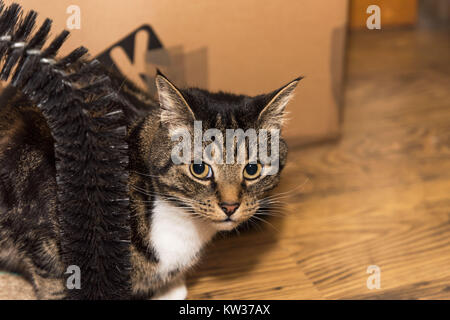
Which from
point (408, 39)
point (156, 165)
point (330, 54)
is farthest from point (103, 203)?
point (408, 39)

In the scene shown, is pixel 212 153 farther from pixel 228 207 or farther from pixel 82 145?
pixel 82 145

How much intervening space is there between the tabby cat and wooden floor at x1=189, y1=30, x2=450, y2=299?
259 millimetres

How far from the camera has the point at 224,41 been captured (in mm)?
1435

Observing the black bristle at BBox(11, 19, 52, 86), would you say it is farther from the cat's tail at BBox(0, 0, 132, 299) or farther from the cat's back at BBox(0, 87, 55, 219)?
the cat's back at BBox(0, 87, 55, 219)

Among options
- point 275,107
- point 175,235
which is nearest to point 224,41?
point 275,107

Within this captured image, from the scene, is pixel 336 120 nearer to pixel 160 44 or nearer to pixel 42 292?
pixel 160 44

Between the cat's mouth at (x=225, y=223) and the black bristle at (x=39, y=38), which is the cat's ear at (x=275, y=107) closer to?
the cat's mouth at (x=225, y=223)

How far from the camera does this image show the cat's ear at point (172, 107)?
0.97 m

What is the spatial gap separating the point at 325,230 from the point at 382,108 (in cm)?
77

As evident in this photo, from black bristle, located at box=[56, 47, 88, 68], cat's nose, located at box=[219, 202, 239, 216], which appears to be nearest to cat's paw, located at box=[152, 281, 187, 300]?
cat's nose, located at box=[219, 202, 239, 216]

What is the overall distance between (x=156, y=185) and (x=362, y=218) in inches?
27.0

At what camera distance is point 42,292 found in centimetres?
112

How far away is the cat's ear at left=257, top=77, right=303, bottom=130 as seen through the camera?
999 mm

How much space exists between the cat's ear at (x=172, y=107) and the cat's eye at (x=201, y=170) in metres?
0.08
